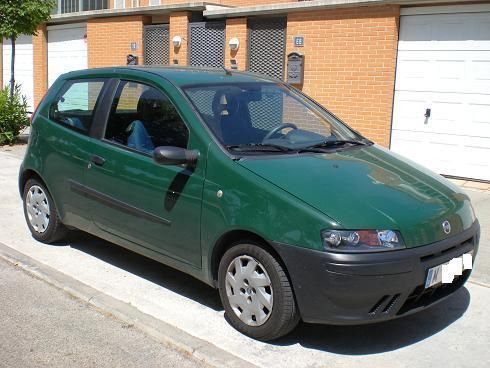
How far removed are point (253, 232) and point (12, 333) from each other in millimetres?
1766

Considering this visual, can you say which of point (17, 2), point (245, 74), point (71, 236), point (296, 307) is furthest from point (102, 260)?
point (17, 2)

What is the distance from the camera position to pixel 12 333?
4062 mm

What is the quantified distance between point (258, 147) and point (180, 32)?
9266 mm

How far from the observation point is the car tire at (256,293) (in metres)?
3.69

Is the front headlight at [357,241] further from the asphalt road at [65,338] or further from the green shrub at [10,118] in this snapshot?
→ the green shrub at [10,118]

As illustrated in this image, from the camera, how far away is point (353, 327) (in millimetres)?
4227

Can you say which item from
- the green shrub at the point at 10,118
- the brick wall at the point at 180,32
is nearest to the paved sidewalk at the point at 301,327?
the green shrub at the point at 10,118

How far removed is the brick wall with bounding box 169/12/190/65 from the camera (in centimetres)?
1282

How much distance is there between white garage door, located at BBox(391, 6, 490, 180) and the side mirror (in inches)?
239

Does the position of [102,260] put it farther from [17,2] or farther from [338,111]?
[17,2]

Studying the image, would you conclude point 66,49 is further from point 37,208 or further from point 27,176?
point 37,208

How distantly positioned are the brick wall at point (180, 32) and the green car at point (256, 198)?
7.47 m

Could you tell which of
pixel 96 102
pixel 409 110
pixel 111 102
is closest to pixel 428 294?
pixel 111 102

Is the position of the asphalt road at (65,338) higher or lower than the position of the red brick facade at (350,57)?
lower
